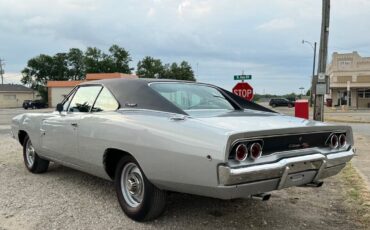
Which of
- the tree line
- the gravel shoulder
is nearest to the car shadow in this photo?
the gravel shoulder

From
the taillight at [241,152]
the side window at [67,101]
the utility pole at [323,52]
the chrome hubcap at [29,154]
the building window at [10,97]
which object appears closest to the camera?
the taillight at [241,152]

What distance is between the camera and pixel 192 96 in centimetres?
541

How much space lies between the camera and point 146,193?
452 centimetres

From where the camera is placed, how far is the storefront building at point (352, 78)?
5628 centimetres

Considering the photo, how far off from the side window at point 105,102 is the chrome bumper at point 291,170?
2069 millimetres

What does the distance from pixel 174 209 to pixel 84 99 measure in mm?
2047

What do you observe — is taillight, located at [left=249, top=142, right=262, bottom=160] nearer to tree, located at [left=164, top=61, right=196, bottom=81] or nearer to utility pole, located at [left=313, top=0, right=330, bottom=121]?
utility pole, located at [left=313, top=0, right=330, bottom=121]

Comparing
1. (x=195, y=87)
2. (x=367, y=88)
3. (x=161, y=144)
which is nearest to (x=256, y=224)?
(x=161, y=144)

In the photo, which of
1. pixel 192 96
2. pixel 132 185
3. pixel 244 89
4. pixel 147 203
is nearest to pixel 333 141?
pixel 192 96

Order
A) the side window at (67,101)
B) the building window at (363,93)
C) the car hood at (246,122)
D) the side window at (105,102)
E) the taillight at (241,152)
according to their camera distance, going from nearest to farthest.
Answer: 1. the taillight at (241,152)
2. the car hood at (246,122)
3. the side window at (105,102)
4. the side window at (67,101)
5. the building window at (363,93)

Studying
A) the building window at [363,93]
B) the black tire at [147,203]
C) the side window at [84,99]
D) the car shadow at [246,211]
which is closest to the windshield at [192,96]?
the black tire at [147,203]

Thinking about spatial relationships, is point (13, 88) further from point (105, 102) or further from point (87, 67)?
point (105, 102)

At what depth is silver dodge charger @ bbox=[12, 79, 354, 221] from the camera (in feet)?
12.5

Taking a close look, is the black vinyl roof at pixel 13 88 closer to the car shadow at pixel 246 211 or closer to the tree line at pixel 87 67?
the tree line at pixel 87 67
